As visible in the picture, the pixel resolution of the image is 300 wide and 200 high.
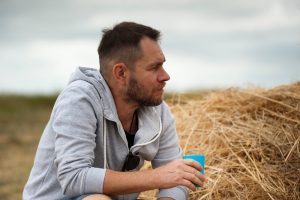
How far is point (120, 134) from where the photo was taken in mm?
3865


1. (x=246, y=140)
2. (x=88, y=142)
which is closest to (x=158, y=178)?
(x=88, y=142)

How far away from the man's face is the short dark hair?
0.04m

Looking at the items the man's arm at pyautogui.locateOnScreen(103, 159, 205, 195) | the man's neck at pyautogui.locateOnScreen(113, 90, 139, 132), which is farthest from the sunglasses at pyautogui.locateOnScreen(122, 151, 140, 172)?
the man's arm at pyautogui.locateOnScreen(103, 159, 205, 195)

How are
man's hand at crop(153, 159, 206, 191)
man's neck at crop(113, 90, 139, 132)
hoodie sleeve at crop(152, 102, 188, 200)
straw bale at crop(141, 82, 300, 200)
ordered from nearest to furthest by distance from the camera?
man's hand at crop(153, 159, 206, 191), man's neck at crop(113, 90, 139, 132), hoodie sleeve at crop(152, 102, 188, 200), straw bale at crop(141, 82, 300, 200)

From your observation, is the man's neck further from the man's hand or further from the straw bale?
the straw bale

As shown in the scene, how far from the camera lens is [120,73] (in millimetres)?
3885

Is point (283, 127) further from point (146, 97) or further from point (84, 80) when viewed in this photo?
point (84, 80)

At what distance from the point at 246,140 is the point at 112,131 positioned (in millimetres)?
1536

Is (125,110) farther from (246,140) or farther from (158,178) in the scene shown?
(246,140)

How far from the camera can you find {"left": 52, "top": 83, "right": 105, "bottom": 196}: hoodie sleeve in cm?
351

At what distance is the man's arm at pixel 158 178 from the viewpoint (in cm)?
A: 345

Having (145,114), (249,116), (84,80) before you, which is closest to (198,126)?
(249,116)

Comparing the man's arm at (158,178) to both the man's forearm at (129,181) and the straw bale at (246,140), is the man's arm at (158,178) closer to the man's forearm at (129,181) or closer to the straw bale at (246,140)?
the man's forearm at (129,181)

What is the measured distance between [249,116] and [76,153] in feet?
7.72
